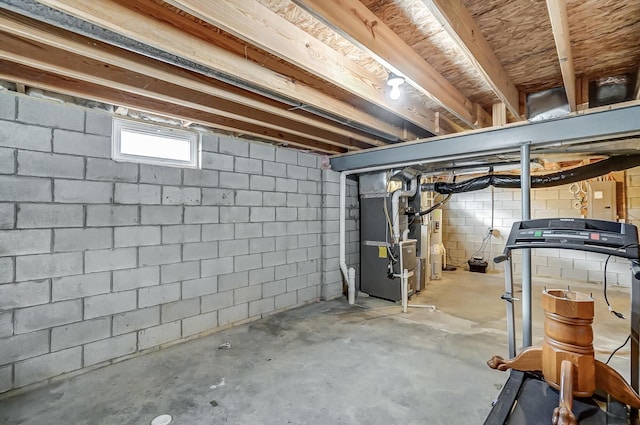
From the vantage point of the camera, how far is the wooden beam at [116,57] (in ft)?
4.76

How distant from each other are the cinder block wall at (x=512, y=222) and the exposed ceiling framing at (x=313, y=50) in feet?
14.4

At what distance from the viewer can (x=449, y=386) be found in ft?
7.11

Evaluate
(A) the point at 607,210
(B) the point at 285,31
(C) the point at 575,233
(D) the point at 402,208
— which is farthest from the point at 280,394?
(A) the point at 607,210

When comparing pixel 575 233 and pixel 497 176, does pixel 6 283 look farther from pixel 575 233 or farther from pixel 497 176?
pixel 497 176

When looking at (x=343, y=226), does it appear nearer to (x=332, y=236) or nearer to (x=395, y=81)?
(x=332, y=236)

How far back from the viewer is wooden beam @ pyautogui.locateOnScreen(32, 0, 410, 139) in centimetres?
131

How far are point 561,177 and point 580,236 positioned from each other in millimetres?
2531

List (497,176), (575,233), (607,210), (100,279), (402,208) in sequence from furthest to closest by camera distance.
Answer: (607,210)
(402,208)
(497,176)
(100,279)
(575,233)

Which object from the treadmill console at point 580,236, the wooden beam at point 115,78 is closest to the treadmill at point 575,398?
the treadmill console at point 580,236

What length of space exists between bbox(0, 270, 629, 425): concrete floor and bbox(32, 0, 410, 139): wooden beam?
6.83 feet

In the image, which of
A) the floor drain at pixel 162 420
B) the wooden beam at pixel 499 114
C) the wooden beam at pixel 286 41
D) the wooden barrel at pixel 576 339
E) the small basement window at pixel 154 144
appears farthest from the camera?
the wooden beam at pixel 499 114

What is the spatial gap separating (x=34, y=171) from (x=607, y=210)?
7.54 m

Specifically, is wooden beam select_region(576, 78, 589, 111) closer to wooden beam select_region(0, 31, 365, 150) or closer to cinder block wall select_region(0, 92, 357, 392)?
wooden beam select_region(0, 31, 365, 150)

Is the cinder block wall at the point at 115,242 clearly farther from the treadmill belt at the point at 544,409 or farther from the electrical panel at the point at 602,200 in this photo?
the electrical panel at the point at 602,200
